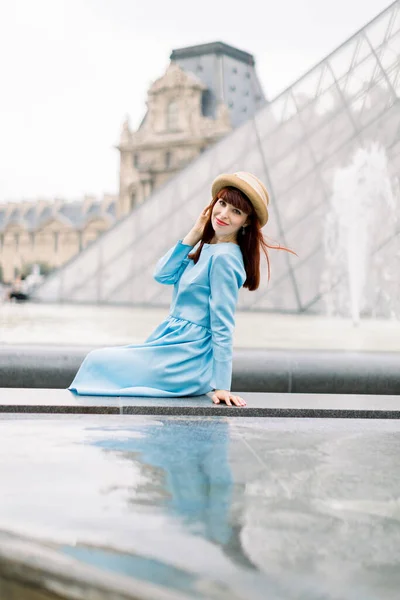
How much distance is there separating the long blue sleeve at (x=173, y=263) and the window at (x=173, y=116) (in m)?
42.1

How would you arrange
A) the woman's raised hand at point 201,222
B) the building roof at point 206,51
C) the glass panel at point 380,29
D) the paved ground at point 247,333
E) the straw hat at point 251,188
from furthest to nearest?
1. the building roof at point 206,51
2. the glass panel at point 380,29
3. the paved ground at point 247,333
4. the woman's raised hand at point 201,222
5. the straw hat at point 251,188

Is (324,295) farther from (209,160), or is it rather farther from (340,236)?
(209,160)

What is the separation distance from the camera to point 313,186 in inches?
537

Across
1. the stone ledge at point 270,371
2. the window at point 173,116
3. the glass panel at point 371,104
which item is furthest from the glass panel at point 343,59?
the window at point 173,116

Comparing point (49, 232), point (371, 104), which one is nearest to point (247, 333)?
point (371, 104)

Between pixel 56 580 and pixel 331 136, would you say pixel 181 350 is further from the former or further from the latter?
pixel 331 136

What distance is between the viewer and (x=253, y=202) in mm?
2615

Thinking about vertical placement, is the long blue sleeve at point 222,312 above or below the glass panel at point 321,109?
below

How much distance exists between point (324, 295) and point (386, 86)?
3985 mm

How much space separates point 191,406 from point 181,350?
0.77ft

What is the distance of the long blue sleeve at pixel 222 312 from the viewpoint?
2562mm

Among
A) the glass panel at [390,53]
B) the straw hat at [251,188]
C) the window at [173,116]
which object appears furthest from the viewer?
the window at [173,116]

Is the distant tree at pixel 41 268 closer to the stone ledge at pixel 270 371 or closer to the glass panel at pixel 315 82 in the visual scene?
the glass panel at pixel 315 82

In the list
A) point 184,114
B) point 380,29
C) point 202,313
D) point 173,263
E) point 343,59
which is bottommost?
point 202,313
